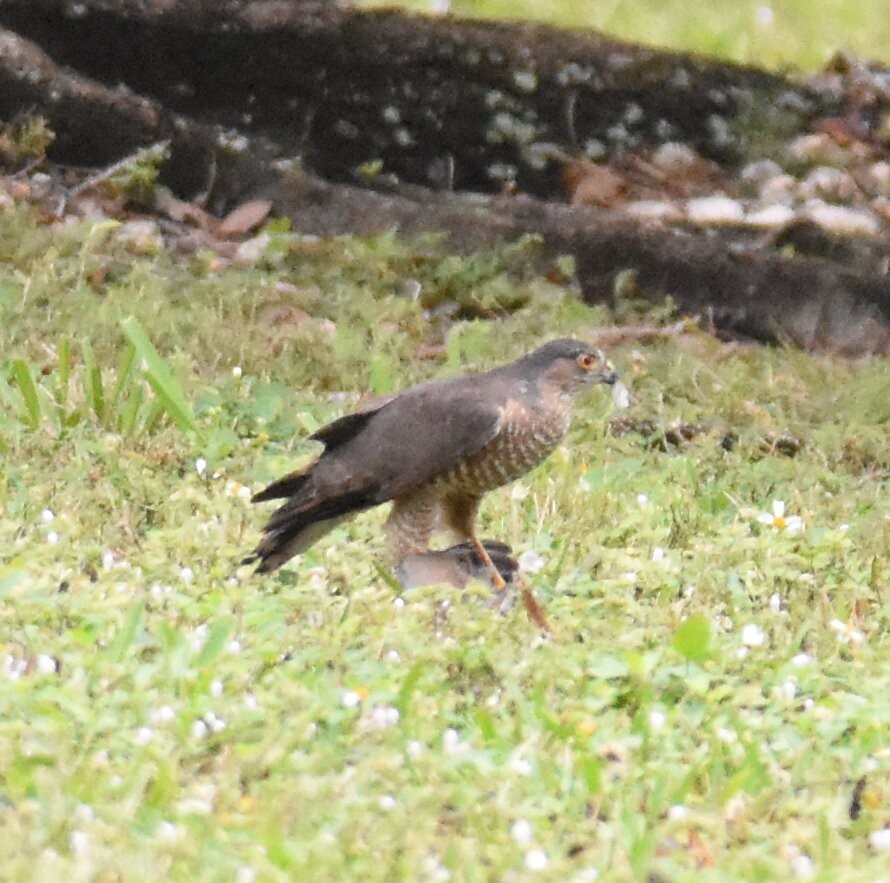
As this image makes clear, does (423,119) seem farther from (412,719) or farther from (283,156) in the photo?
(412,719)

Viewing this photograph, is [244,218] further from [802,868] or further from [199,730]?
[802,868]

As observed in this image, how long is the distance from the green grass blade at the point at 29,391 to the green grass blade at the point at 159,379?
0.31 meters

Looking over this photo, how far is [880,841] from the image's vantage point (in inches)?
137

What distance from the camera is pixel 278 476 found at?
588cm

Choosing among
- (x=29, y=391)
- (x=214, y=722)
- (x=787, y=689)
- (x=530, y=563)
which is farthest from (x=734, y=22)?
(x=214, y=722)

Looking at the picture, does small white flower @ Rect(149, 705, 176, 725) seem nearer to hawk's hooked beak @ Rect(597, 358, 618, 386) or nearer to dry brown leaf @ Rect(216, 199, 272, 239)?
hawk's hooked beak @ Rect(597, 358, 618, 386)

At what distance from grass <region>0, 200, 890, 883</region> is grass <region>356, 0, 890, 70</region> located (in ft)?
11.3

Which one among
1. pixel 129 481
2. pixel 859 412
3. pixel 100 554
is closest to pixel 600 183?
pixel 859 412

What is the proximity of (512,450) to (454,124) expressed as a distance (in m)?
5.15

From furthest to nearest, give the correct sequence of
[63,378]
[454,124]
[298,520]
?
[454,124]
[63,378]
[298,520]

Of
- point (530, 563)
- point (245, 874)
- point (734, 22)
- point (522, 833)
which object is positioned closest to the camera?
point (245, 874)

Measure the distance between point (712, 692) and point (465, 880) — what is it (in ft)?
3.55

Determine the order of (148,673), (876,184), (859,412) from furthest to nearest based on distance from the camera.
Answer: (876,184), (859,412), (148,673)

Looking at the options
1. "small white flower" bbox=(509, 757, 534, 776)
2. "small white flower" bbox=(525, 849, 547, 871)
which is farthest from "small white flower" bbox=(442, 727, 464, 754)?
"small white flower" bbox=(525, 849, 547, 871)
